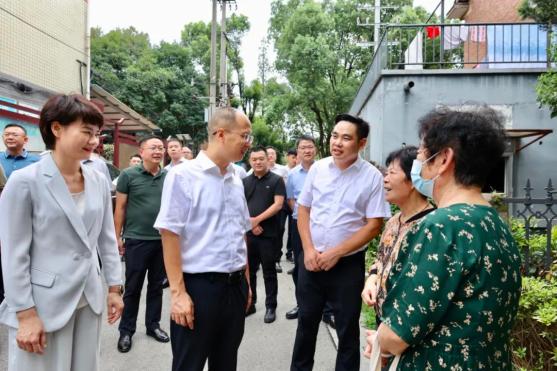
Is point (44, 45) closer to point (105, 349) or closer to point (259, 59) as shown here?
point (105, 349)

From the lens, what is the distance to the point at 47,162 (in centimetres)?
207

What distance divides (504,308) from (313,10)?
2219 cm

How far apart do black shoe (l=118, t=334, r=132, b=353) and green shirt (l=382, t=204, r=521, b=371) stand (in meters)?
3.26

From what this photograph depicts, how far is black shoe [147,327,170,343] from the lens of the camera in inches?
166

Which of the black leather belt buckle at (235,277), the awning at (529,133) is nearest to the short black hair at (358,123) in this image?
the black leather belt buckle at (235,277)

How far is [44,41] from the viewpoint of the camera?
10.2 meters

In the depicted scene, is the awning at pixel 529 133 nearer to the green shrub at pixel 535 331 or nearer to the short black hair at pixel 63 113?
the green shrub at pixel 535 331

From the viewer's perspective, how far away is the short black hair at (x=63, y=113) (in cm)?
211

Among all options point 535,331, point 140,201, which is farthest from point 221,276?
point 535,331

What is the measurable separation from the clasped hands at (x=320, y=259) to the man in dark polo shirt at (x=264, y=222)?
6.69ft

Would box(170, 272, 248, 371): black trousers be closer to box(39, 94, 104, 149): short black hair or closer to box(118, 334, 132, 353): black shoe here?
box(39, 94, 104, 149): short black hair

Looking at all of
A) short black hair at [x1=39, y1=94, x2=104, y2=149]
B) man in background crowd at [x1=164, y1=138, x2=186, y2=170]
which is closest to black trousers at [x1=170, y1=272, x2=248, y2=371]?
short black hair at [x1=39, y1=94, x2=104, y2=149]

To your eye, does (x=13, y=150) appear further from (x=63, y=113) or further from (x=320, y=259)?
(x=320, y=259)

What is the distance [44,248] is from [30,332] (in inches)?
14.3
